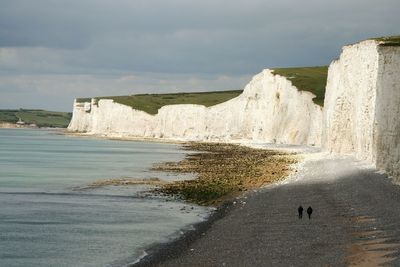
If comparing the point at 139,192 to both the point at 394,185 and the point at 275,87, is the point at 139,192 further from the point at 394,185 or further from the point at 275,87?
the point at 275,87

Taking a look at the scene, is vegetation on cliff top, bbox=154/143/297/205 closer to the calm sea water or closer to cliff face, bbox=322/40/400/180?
the calm sea water

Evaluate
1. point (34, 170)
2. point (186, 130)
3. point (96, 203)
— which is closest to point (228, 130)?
point (186, 130)

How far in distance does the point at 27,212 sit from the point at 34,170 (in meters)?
27.5

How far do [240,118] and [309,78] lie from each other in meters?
26.7

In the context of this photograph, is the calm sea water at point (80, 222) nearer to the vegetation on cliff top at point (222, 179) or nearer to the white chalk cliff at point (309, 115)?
the vegetation on cliff top at point (222, 179)

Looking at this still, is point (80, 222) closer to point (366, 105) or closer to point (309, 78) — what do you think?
point (366, 105)

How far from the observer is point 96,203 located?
107ft

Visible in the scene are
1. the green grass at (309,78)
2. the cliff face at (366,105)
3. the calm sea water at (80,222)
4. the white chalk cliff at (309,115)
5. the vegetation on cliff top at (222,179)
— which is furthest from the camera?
the green grass at (309,78)

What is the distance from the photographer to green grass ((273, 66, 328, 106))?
94.3 meters

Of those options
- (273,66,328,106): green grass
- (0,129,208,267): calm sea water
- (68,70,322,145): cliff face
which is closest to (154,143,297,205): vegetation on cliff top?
(0,129,208,267): calm sea water

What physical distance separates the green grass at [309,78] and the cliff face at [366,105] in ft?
77.3


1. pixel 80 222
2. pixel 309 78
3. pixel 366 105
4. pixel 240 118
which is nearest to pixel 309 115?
pixel 309 78

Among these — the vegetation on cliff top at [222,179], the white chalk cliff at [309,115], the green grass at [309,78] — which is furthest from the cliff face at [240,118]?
the vegetation on cliff top at [222,179]

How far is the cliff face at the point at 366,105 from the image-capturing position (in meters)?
34.8
